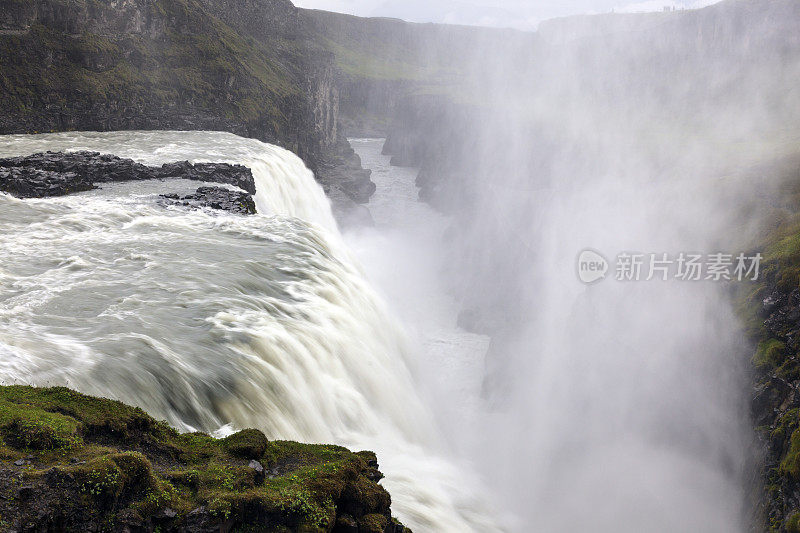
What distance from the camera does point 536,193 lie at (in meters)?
58.7

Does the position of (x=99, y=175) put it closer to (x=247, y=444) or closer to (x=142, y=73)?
(x=247, y=444)

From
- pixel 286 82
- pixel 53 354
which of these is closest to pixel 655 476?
pixel 53 354

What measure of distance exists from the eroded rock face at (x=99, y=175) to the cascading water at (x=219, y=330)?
1.22m

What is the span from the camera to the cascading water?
12594 millimetres

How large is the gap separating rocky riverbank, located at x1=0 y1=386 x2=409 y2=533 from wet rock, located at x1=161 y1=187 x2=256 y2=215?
19.2 metres

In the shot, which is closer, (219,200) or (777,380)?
(777,380)

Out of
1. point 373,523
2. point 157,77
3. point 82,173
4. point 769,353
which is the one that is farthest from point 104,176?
point 769,353

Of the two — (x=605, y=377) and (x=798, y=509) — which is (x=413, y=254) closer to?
(x=605, y=377)

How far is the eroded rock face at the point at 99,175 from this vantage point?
26094 millimetres

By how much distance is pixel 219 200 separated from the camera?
28500 mm

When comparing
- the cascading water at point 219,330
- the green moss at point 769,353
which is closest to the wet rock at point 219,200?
the cascading water at point 219,330

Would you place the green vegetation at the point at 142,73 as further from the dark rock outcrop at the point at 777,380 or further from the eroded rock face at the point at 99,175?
the dark rock outcrop at the point at 777,380

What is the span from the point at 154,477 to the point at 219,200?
2267cm

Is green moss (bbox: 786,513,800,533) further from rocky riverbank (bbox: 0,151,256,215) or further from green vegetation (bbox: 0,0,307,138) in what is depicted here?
green vegetation (bbox: 0,0,307,138)
